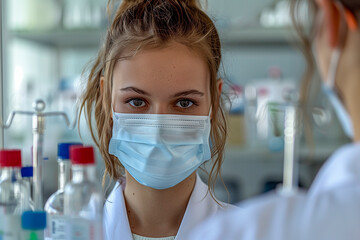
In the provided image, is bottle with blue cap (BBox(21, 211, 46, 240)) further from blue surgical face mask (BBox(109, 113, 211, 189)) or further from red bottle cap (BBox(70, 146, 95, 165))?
blue surgical face mask (BBox(109, 113, 211, 189))

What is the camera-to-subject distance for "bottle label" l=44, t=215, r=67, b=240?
977 mm

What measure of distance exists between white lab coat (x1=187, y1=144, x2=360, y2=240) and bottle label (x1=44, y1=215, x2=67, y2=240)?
377 mm

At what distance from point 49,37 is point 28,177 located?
2046mm

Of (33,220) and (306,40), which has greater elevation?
(306,40)

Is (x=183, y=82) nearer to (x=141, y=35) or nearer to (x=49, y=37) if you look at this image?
(x=141, y=35)

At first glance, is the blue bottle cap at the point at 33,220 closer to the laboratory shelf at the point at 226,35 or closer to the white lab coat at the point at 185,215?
the white lab coat at the point at 185,215

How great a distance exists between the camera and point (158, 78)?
1225 mm

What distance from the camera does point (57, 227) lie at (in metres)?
0.99

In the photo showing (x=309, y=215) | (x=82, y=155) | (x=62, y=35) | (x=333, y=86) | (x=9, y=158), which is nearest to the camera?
(x=309, y=215)

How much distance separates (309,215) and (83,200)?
1.61 ft

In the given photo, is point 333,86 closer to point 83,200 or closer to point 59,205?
point 83,200

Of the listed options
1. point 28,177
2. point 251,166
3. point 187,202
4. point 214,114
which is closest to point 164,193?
point 187,202

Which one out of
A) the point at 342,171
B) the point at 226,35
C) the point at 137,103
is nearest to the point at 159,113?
the point at 137,103

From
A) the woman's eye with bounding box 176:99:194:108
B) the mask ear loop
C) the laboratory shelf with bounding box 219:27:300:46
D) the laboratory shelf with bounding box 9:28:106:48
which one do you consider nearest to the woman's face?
the woman's eye with bounding box 176:99:194:108
